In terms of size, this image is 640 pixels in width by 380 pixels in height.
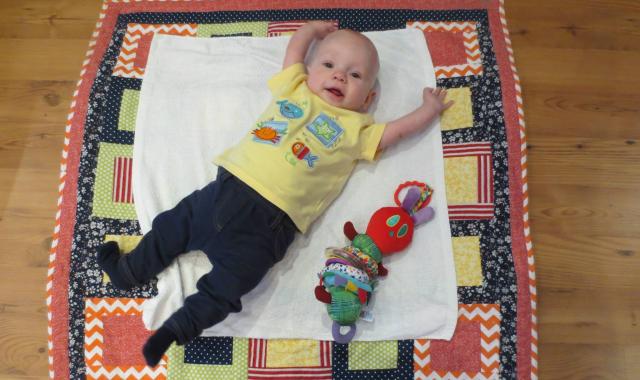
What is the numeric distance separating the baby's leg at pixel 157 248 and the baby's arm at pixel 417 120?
446 millimetres

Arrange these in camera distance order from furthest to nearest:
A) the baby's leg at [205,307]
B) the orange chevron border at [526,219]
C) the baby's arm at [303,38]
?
the baby's arm at [303,38], the orange chevron border at [526,219], the baby's leg at [205,307]

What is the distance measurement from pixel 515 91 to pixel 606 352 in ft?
2.29

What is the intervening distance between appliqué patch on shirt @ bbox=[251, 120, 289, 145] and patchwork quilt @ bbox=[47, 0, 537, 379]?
37 centimetres

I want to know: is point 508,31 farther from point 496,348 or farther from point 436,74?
point 496,348

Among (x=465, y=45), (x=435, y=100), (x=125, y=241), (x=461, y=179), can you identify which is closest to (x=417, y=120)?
(x=435, y=100)

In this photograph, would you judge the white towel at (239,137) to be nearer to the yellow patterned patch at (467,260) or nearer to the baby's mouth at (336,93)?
the yellow patterned patch at (467,260)

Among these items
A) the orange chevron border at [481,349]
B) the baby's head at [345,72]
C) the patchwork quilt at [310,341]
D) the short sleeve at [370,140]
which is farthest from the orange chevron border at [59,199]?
the orange chevron border at [481,349]

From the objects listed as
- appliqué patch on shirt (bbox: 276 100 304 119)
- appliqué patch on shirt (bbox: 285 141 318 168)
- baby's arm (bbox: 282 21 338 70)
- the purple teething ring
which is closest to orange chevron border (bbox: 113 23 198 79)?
baby's arm (bbox: 282 21 338 70)

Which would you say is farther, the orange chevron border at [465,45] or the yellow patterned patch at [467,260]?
the orange chevron border at [465,45]

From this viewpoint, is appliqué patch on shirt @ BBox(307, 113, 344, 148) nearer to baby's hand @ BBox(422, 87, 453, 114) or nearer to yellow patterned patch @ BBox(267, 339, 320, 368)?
baby's hand @ BBox(422, 87, 453, 114)

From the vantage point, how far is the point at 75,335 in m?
1.21

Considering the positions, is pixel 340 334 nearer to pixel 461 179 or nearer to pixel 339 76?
pixel 461 179

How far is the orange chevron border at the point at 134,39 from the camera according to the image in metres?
1.40

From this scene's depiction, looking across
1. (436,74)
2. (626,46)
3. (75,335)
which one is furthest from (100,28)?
(626,46)
